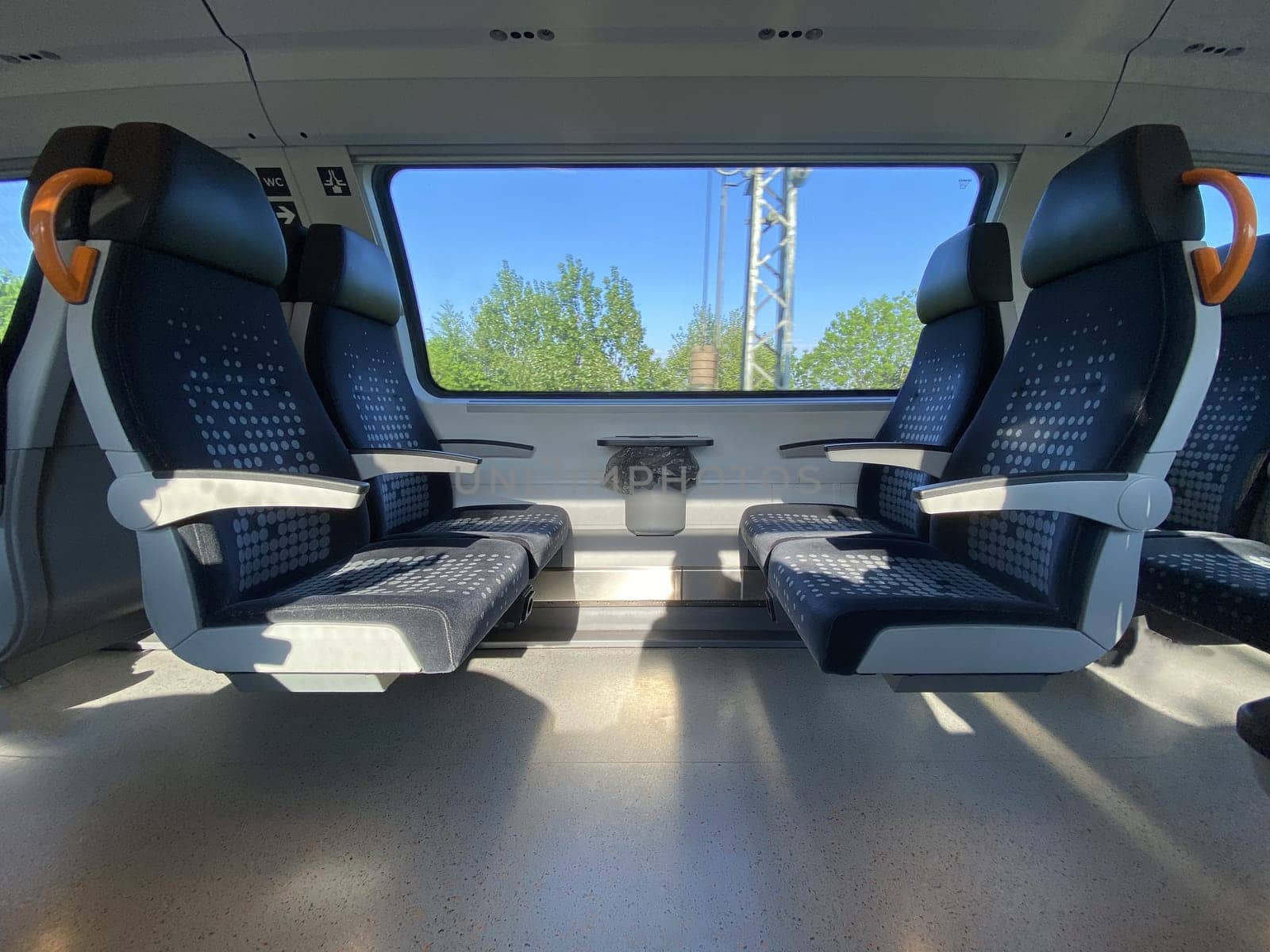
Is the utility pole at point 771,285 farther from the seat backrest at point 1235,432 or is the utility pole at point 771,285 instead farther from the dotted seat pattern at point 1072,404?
the seat backrest at point 1235,432

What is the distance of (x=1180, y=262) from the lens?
0.88m

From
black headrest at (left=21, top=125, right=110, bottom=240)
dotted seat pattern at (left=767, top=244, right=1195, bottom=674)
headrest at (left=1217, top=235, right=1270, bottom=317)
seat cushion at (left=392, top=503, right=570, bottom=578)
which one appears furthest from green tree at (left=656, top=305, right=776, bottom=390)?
black headrest at (left=21, top=125, right=110, bottom=240)

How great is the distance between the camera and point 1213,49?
5.59ft

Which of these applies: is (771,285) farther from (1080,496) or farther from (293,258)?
(293,258)

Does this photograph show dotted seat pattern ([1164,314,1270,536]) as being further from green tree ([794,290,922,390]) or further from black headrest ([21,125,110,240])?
black headrest ([21,125,110,240])

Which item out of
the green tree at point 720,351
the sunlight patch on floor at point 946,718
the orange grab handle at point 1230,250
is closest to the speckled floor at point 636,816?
the sunlight patch on floor at point 946,718

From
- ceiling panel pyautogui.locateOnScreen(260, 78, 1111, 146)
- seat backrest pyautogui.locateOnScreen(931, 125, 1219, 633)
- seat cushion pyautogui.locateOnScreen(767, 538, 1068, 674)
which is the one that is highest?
ceiling panel pyautogui.locateOnScreen(260, 78, 1111, 146)

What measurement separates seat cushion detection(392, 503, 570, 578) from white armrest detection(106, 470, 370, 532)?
0.62 metres

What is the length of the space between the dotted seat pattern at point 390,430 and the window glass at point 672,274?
69 centimetres

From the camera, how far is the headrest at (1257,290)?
4.95 feet

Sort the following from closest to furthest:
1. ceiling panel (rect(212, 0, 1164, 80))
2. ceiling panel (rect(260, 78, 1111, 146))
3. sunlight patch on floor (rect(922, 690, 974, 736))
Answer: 1. sunlight patch on floor (rect(922, 690, 974, 736))
2. ceiling panel (rect(212, 0, 1164, 80))
3. ceiling panel (rect(260, 78, 1111, 146))

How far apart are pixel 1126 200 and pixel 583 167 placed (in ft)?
6.62

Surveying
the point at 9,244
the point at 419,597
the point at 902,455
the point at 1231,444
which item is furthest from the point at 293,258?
the point at 1231,444

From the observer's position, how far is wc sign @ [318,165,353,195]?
2113 mm
